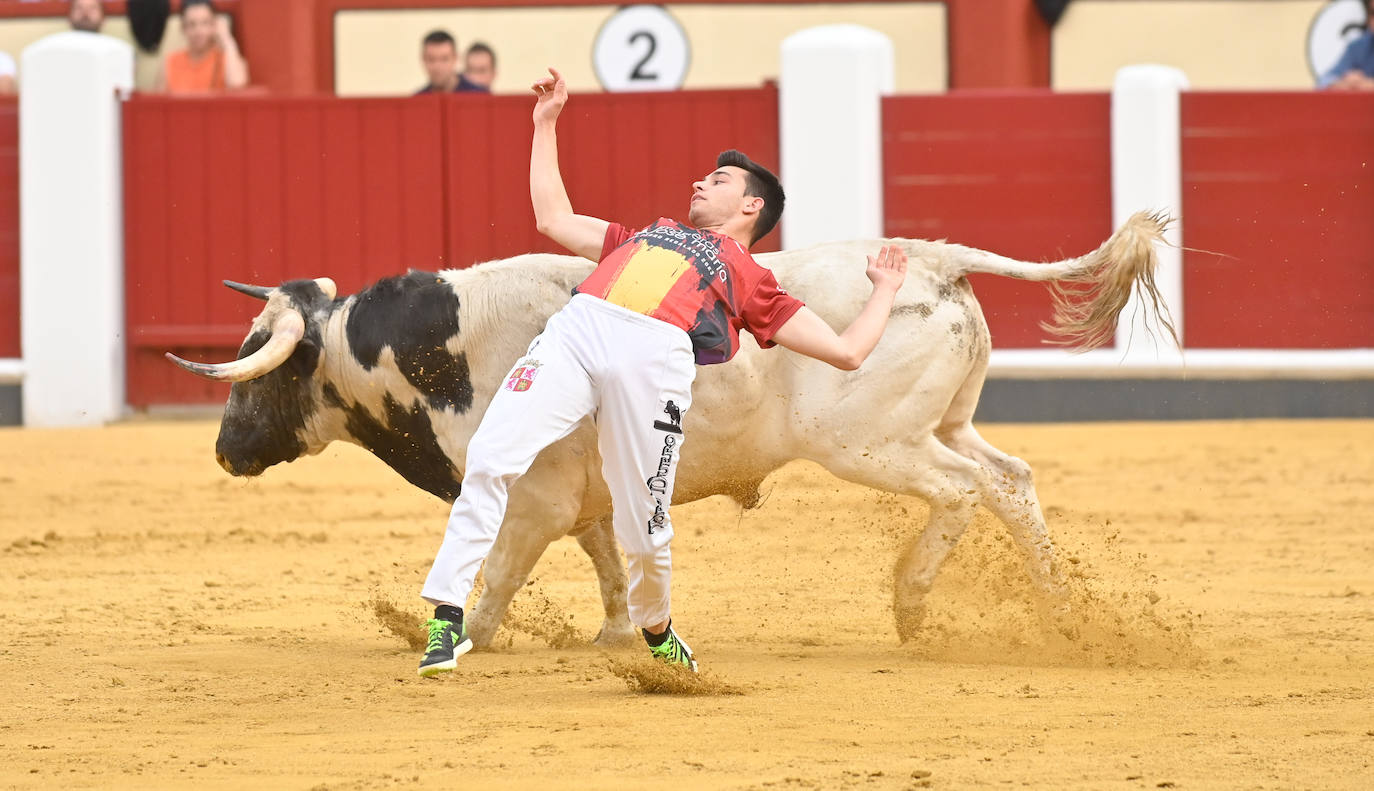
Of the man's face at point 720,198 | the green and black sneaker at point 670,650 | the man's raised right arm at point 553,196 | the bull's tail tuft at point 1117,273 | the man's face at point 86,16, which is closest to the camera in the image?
the green and black sneaker at point 670,650

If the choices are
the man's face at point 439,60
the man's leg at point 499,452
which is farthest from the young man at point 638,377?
the man's face at point 439,60

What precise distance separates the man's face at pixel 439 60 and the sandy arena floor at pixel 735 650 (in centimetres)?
295

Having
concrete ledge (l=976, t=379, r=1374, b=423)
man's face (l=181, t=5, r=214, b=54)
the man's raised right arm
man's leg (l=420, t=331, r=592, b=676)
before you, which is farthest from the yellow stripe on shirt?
man's face (l=181, t=5, r=214, b=54)

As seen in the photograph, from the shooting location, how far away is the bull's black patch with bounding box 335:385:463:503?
16.4ft

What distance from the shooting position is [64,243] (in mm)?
10672

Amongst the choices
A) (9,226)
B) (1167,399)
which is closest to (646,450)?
(1167,399)

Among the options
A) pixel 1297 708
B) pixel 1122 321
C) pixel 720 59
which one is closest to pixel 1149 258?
pixel 1297 708

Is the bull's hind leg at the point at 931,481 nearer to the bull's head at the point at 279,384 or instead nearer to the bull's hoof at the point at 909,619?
the bull's hoof at the point at 909,619

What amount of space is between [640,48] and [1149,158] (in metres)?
3.79

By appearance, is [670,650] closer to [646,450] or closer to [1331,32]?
[646,450]

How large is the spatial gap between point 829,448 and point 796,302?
29.0 inches

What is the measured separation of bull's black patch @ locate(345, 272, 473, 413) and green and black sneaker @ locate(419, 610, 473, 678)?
3.14 ft

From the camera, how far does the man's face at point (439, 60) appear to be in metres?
10.8

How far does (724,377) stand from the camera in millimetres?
4863
